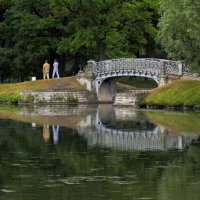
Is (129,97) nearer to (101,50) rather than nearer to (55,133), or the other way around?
(101,50)

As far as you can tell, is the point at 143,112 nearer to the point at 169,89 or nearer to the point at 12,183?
the point at 169,89

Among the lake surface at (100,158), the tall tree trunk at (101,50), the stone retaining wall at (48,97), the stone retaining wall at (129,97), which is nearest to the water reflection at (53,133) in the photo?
the lake surface at (100,158)

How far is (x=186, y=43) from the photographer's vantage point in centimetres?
5525

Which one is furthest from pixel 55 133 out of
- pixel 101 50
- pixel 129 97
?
pixel 101 50

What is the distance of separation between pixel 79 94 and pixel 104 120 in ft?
76.5

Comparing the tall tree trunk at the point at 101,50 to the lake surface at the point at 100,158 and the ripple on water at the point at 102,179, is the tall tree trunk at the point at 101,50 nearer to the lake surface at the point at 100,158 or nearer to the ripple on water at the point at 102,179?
the lake surface at the point at 100,158

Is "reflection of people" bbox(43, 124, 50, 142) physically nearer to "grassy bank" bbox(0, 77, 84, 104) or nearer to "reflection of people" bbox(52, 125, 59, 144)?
"reflection of people" bbox(52, 125, 59, 144)

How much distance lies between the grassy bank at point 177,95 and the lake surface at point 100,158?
8.15 meters

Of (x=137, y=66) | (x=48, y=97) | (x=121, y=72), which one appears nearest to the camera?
(x=137, y=66)

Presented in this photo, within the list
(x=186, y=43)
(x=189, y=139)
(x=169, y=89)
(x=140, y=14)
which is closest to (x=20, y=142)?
(x=189, y=139)

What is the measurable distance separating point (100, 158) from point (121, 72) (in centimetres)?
4014

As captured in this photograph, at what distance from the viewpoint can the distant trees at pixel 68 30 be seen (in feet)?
252

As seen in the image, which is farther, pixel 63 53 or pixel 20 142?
pixel 63 53

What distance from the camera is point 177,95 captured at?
60469 millimetres
